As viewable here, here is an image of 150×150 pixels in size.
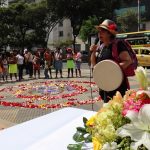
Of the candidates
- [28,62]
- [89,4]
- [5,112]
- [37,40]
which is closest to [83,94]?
[5,112]

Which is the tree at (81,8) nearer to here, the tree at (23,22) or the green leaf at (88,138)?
the tree at (23,22)

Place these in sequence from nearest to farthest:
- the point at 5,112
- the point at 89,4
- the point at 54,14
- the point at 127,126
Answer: the point at 127,126
the point at 5,112
the point at 89,4
the point at 54,14

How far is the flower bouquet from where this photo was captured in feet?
5.59

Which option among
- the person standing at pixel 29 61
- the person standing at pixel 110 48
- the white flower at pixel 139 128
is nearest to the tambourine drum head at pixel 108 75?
the person standing at pixel 110 48

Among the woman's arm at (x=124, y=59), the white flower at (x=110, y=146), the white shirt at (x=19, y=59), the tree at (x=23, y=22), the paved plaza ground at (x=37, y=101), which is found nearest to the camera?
the white flower at (x=110, y=146)

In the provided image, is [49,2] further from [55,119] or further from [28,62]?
[55,119]

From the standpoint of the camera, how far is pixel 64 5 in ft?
149

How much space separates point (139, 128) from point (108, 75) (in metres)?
2.98

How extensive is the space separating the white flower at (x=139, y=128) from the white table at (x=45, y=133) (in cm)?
88

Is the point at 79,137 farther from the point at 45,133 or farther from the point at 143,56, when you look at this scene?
the point at 143,56

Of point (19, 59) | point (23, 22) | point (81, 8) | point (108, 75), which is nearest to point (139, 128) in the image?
point (108, 75)

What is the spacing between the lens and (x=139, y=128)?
1697 mm

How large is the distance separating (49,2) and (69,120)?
145 feet

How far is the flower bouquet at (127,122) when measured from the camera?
1705mm
